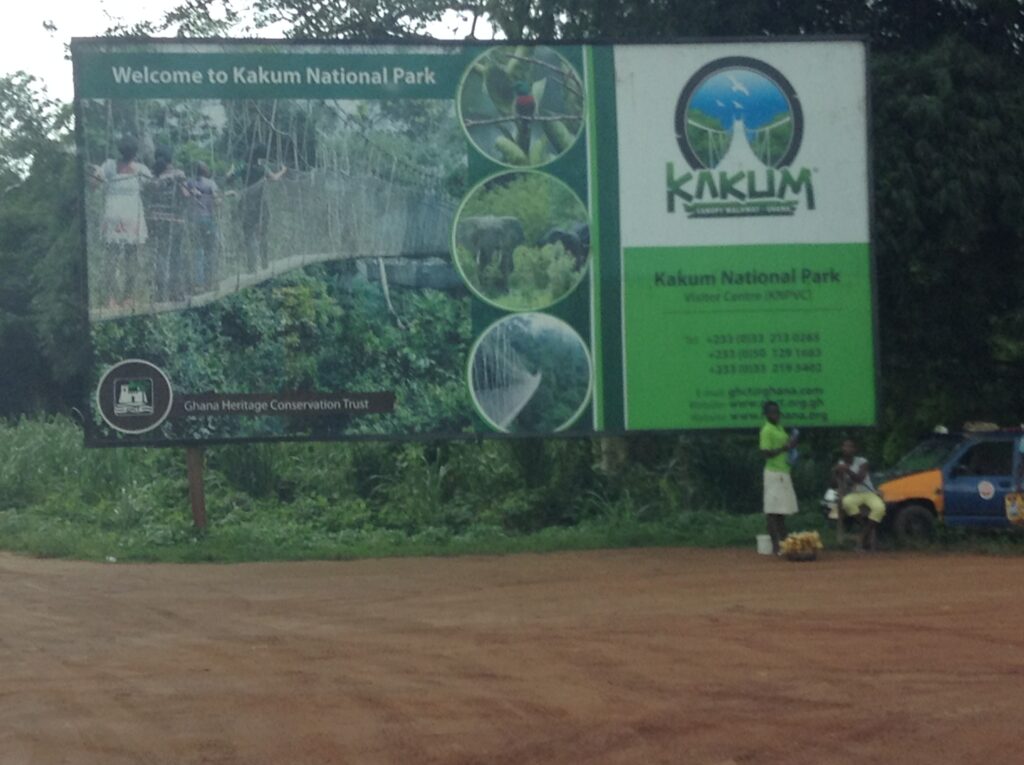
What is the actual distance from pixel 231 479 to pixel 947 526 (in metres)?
9.47

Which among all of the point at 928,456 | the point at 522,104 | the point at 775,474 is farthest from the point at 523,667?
the point at 928,456

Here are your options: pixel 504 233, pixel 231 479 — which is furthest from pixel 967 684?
pixel 231 479

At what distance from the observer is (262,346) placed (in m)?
15.4

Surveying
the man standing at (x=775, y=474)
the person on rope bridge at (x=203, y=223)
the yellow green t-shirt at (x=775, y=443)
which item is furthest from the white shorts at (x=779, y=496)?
the person on rope bridge at (x=203, y=223)

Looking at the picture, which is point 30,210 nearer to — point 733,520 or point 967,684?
point 733,520

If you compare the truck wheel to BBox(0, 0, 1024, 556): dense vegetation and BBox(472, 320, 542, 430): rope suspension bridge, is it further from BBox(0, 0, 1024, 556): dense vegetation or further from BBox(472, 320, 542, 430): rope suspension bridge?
BBox(472, 320, 542, 430): rope suspension bridge

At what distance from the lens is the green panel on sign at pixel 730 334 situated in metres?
15.6

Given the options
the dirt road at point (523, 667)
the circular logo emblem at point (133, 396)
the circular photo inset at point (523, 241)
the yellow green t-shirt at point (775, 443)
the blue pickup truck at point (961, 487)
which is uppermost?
the circular photo inset at point (523, 241)

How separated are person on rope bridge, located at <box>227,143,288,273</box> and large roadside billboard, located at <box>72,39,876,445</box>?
0.08ft

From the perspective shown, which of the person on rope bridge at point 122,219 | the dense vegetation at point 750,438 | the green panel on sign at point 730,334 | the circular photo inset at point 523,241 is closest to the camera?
the person on rope bridge at point 122,219

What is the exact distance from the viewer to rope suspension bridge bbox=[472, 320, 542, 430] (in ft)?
51.0

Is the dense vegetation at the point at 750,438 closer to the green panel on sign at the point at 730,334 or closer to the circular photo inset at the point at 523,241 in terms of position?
the green panel on sign at the point at 730,334

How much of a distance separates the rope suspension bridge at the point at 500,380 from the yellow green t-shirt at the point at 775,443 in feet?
8.09

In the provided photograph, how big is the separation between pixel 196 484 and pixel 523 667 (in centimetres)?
847
